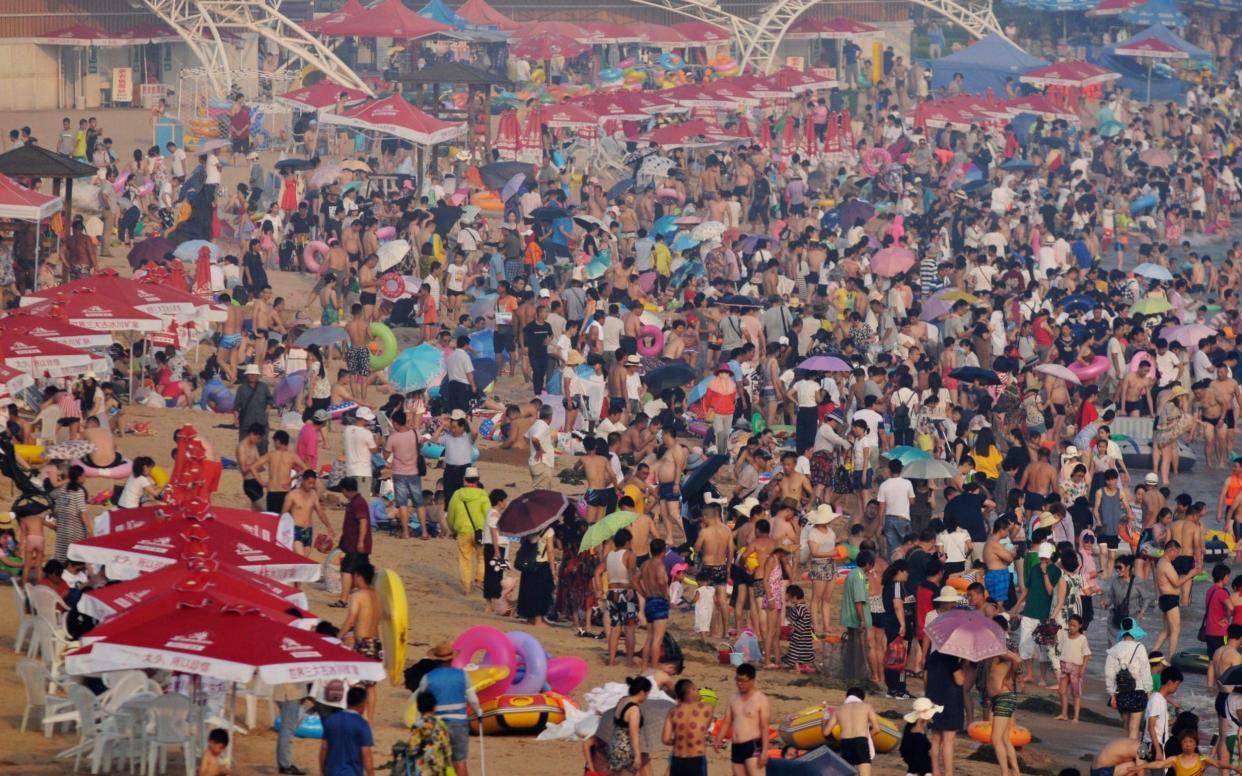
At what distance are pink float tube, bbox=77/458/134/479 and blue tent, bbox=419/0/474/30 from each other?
30442 mm

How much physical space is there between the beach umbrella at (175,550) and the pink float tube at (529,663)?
5.14 ft

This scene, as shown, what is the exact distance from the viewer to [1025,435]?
22.0 metres

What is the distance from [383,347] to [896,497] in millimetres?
8132

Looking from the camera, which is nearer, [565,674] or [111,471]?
[565,674]

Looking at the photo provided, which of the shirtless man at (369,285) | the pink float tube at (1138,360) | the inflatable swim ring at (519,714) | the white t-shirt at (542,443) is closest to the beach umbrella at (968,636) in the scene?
the inflatable swim ring at (519,714)

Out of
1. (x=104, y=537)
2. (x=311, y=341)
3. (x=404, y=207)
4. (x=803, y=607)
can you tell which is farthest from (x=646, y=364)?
(x=104, y=537)

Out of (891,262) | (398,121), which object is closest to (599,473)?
(891,262)

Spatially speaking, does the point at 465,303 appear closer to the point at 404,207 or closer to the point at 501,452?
the point at 404,207

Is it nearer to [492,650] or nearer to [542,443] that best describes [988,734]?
[492,650]

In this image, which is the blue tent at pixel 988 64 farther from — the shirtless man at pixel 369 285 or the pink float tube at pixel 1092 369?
the pink float tube at pixel 1092 369

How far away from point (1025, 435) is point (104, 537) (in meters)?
11.4

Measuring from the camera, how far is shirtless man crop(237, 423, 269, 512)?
18203mm

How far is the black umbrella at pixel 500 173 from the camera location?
3606 cm

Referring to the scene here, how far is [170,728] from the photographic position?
12250 millimetres
